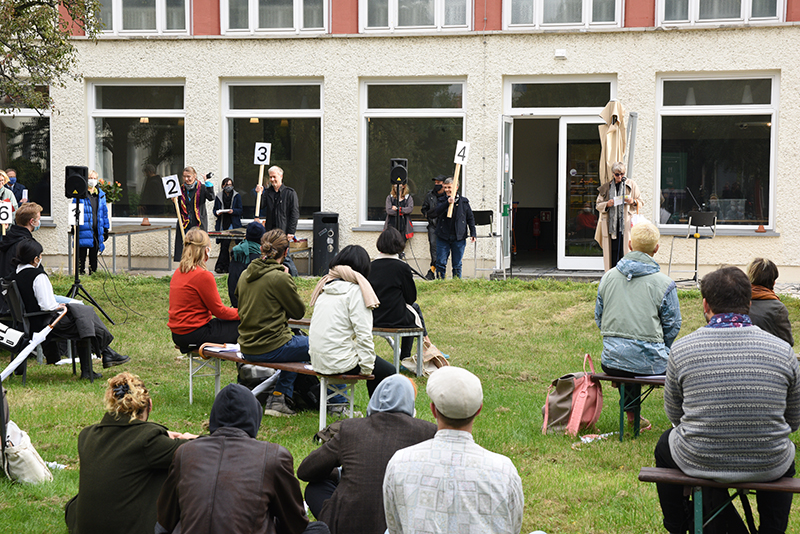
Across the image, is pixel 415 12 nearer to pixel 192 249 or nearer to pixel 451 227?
pixel 451 227

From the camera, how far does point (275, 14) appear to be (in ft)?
56.0

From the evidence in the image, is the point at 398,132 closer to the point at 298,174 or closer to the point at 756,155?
the point at 298,174

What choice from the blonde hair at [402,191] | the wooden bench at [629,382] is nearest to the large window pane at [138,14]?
the blonde hair at [402,191]

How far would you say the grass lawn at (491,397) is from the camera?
511 centimetres

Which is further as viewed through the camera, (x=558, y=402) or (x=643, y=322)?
(x=558, y=402)

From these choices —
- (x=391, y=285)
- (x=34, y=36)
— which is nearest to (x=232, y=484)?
(x=391, y=285)

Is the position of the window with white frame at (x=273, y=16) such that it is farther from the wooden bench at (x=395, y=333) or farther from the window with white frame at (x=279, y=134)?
the wooden bench at (x=395, y=333)

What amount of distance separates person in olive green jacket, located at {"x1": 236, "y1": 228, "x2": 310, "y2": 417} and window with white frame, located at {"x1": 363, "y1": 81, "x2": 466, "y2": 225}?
32.2 feet

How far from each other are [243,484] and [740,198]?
1446 cm

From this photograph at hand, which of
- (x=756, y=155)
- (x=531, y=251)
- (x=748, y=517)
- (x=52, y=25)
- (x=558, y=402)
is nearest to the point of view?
(x=748, y=517)

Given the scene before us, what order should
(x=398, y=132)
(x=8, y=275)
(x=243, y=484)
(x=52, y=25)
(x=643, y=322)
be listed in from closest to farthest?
(x=243, y=484) → (x=643, y=322) → (x=8, y=275) → (x=52, y=25) → (x=398, y=132)

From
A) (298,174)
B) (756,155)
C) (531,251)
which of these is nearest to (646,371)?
(756,155)

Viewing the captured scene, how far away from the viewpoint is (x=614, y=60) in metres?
16.0

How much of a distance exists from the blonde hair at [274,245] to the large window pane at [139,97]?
37.6 ft
